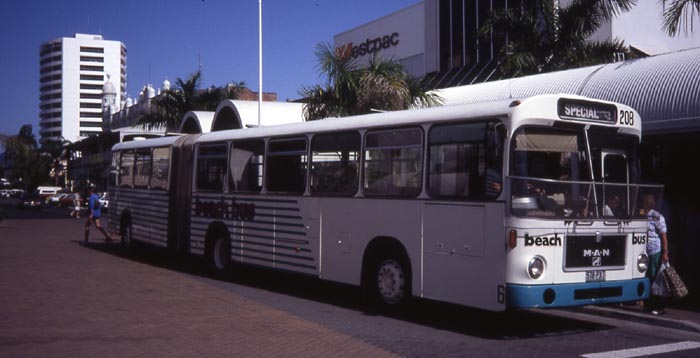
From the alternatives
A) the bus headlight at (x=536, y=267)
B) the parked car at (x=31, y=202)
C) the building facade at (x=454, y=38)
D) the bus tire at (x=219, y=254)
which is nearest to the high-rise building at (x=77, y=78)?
the parked car at (x=31, y=202)

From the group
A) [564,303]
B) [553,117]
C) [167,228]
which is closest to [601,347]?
[564,303]

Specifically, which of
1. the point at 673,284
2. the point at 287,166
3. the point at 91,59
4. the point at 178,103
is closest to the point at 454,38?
the point at 178,103

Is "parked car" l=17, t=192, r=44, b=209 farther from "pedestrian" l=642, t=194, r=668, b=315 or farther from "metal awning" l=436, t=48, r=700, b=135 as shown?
"pedestrian" l=642, t=194, r=668, b=315

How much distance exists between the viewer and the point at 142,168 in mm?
20312

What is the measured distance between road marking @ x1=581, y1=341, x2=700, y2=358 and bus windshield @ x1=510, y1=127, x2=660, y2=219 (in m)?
1.70

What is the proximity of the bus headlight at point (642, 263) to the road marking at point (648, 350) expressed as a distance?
45.2 inches

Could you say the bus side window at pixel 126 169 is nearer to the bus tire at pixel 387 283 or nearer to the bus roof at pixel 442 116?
the bus roof at pixel 442 116

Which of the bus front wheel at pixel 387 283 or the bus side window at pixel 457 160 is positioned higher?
the bus side window at pixel 457 160

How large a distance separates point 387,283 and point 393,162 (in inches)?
70.4

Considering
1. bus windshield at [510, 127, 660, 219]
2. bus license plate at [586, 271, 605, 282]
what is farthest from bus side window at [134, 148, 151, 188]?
bus license plate at [586, 271, 605, 282]

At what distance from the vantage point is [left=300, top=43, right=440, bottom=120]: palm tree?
65.7ft

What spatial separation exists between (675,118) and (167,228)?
11.2 m

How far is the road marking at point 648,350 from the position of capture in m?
8.95

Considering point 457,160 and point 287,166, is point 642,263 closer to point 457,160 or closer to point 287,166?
point 457,160
